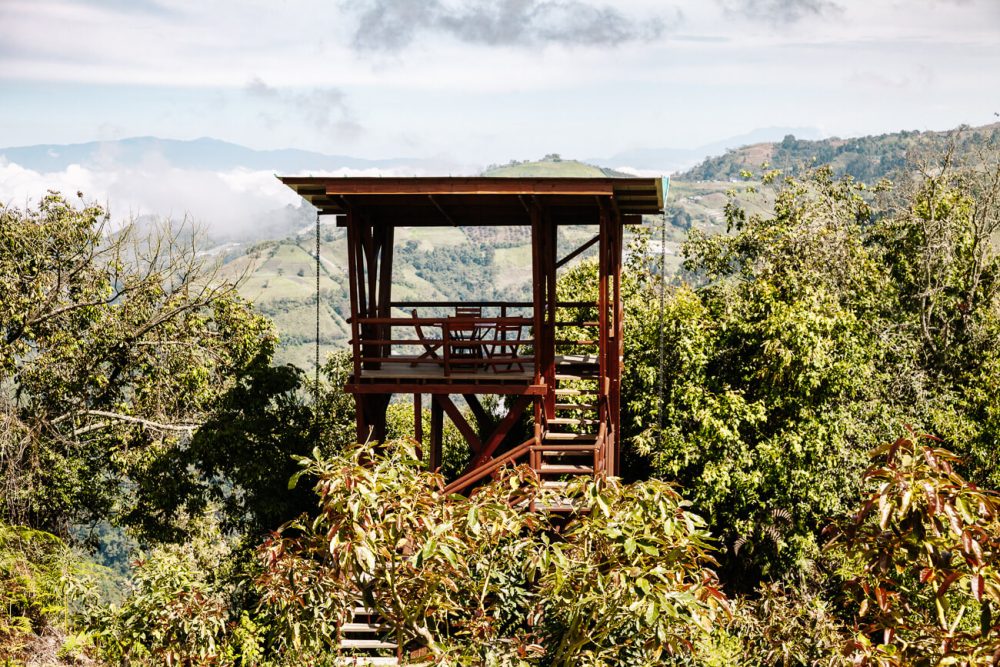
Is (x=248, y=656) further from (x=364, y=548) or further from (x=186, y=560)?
(x=364, y=548)

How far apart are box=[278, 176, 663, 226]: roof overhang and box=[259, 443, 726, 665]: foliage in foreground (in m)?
4.24

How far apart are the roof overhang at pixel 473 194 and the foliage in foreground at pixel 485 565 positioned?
424 cm

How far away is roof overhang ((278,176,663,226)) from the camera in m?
11.0

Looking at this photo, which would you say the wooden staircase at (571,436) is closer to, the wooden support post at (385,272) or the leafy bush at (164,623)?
the wooden support post at (385,272)

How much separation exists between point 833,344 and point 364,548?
11355 millimetres

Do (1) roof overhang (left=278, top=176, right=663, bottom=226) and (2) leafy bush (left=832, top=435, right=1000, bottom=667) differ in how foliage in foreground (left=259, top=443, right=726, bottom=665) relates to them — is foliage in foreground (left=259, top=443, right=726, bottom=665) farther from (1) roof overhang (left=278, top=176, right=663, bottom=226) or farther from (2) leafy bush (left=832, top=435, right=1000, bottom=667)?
(1) roof overhang (left=278, top=176, right=663, bottom=226)

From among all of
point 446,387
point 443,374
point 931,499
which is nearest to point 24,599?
point 446,387

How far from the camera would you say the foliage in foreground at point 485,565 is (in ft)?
21.5

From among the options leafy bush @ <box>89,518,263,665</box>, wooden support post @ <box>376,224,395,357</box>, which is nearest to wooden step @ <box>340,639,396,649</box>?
leafy bush @ <box>89,518,263,665</box>

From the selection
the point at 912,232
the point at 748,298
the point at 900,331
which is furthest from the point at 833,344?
the point at 912,232

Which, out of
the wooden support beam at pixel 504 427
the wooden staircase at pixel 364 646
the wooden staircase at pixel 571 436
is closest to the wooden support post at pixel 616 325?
the wooden staircase at pixel 571 436

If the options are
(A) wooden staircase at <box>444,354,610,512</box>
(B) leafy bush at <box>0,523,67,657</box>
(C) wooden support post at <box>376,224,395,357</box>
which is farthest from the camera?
(C) wooden support post at <box>376,224,395,357</box>

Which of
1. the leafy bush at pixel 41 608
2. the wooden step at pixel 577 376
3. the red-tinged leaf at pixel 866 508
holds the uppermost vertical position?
the red-tinged leaf at pixel 866 508

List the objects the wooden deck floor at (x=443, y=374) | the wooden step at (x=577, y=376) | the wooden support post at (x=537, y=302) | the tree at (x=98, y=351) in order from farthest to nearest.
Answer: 1. the tree at (x=98, y=351)
2. the wooden step at (x=577, y=376)
3. the wooden deck floor at (x=443, y=374)
4. the wooden support post at (x=537, y=302)
